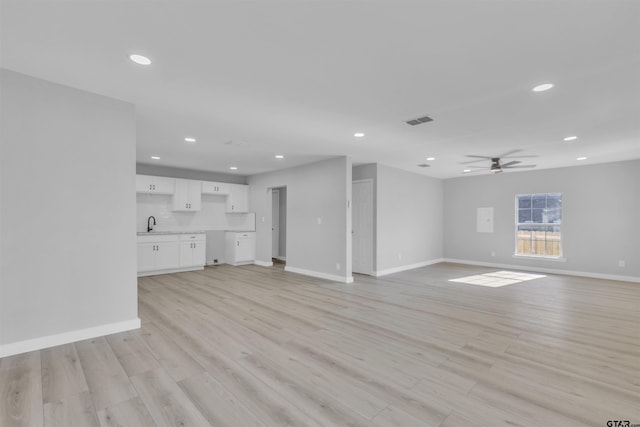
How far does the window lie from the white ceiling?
3.29 metres

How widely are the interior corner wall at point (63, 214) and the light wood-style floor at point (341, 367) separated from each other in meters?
0.30

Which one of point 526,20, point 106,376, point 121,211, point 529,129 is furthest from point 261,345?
point 529,129

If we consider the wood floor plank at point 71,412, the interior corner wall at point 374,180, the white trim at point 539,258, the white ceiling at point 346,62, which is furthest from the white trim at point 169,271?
the white trim at point 539,258

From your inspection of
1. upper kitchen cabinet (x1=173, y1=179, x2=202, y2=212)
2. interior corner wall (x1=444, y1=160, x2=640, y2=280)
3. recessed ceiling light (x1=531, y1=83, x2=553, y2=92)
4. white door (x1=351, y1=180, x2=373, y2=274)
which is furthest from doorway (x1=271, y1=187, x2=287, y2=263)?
recessed ceiling light (x1=531, y1=83, x2=553, y2=92)

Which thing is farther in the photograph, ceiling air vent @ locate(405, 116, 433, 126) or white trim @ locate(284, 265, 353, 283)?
white trim @ locate(284, 265, 353, 283)

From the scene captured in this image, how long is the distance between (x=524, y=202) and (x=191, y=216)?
8.86 meters

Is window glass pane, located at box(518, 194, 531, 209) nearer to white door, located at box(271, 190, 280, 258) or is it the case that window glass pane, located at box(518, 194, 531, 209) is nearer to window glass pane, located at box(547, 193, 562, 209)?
window glass pane, located at box(547, 193, 562, 209)

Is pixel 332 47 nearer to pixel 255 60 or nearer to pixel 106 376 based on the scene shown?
pixel 255 60

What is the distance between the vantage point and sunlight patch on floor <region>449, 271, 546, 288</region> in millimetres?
5939

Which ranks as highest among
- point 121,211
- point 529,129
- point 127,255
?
point 529,129

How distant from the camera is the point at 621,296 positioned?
16.4 ft

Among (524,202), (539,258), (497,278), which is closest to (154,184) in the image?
(497,278)

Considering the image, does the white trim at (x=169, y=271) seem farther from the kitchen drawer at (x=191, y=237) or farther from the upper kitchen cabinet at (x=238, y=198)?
the upper kitchen cabinet at (x=238, y=198)

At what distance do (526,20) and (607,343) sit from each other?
3.29 meters
